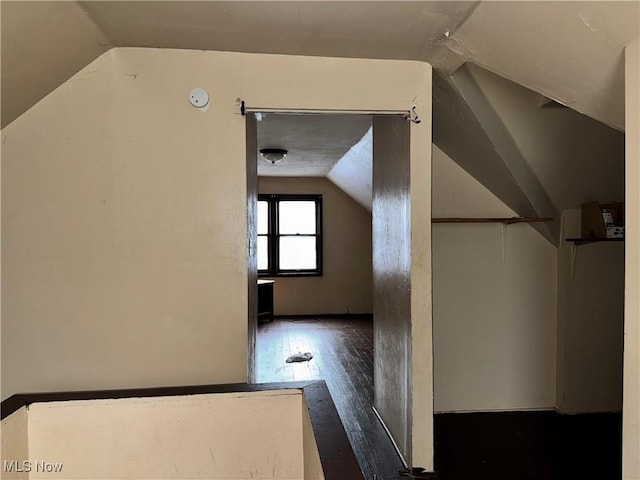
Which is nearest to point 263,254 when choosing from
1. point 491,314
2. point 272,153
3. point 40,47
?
point 272,153

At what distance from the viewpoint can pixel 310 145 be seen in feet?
14.6

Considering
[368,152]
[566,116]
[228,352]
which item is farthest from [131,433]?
[368,152]

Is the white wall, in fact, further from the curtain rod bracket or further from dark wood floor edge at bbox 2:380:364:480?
dark wood floor edge at bbox 2:380:364:480

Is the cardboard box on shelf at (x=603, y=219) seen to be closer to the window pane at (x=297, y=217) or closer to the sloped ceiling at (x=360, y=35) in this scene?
the sloped ceiling at (x=360, y=35)

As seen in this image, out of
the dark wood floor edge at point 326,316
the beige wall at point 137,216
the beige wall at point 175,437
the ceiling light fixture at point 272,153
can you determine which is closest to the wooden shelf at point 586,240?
the beige wall at point 137,216

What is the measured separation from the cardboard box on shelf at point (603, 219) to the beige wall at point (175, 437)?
2.26 meters

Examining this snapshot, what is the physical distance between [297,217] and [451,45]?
5.18 m

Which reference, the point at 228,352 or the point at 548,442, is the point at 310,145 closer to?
the point at 228,352

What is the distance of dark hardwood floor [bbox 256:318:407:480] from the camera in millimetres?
2531

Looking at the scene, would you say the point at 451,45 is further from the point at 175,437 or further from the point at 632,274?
the point at 175,437

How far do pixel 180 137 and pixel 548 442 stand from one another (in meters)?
2.63

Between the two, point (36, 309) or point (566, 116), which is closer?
point (36, 309)

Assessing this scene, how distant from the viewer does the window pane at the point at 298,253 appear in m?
7.02

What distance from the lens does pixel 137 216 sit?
2.10 metres
